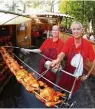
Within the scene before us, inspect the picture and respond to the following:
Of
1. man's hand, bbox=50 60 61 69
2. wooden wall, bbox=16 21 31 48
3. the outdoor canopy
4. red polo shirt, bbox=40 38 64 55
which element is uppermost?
the outdoor canopy

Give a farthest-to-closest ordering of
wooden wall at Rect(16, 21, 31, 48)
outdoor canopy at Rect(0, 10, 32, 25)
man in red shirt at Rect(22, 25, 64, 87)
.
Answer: wooden wall at Rect(16, 21, 31, 48), outdoor canopy at Rect(0, 10, 32, 25), man in red shirt at Rect(22, 25, 64, 87)

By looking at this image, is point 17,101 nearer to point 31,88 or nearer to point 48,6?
point 31,88

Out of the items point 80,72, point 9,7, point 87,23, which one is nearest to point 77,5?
point 87,23

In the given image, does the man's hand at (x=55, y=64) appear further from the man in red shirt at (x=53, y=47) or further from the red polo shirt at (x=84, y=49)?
the man in red shirt at (x=53, y=47)

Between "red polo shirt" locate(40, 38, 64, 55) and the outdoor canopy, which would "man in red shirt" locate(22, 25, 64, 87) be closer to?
"red polo shirt" locate(40, 38, 64, 55)

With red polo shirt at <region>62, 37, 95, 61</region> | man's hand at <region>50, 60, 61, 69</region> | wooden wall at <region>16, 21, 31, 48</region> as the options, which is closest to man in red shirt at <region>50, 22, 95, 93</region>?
red polo shirt at <region>62, 37, 95, 61</region>

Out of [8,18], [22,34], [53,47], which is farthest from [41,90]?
[22,34]

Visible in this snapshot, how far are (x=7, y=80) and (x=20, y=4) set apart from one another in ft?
199

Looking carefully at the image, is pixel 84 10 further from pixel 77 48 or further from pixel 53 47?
pixel 77 48

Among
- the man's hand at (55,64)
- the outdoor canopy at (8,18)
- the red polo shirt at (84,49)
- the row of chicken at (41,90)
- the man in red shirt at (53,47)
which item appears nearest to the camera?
the row of chicken at (41,90)

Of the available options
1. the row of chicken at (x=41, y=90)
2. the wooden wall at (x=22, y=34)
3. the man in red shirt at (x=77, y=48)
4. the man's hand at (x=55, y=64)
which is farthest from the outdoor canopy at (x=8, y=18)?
the wooden wall at (x=22, y=34)

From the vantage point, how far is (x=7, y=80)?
944 centimetres

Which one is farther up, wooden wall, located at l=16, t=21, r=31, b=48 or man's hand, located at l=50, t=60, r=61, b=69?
man's hand, located at l=50, t=60, r=61, b=69

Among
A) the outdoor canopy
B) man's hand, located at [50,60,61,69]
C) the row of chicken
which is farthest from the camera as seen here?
the outdoor canopy
